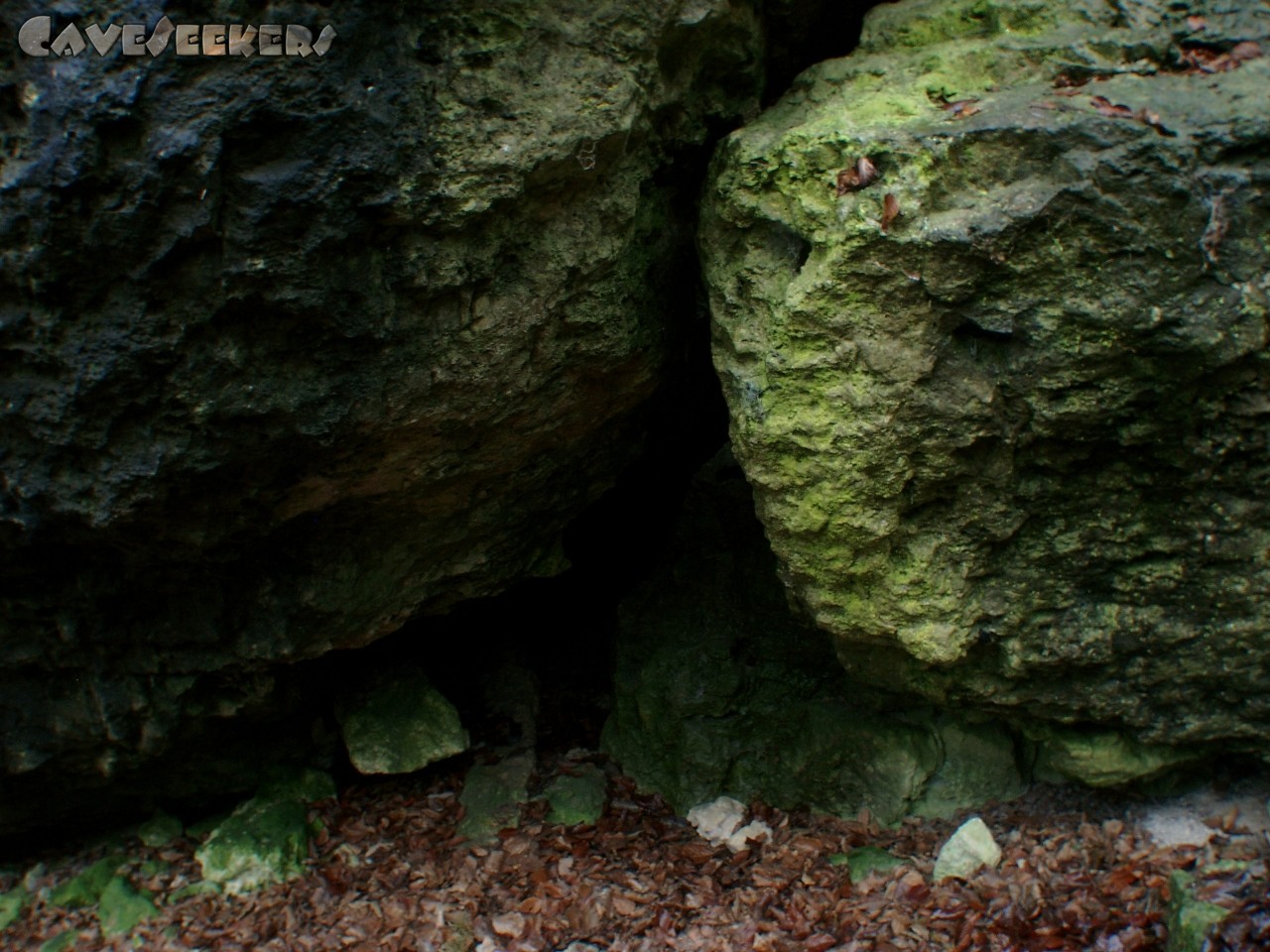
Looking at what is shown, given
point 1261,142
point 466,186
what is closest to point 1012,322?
point 1261,142

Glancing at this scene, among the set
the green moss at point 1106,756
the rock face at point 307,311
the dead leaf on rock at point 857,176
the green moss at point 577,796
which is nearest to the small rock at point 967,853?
the green moss at point 1106,756

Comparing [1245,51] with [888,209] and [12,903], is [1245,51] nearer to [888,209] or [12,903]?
[888,209]

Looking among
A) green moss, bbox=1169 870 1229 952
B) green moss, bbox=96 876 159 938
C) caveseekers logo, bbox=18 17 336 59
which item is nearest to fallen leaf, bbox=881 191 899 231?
caveseekers logo, bbox=18 17 336 59

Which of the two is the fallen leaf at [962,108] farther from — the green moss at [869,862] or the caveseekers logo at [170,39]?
the green moss at [869,862]

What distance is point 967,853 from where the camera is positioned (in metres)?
3.52

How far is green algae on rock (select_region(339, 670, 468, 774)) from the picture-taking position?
4.45 metres

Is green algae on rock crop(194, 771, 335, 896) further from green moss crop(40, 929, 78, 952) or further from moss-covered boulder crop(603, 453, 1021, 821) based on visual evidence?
moss-covered boulder crop(603, 453, 1021, 821)

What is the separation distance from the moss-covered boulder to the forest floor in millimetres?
123

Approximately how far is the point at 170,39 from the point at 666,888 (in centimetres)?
329

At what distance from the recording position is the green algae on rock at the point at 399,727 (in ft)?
14.6

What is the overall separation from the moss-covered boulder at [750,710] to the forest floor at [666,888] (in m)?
0.12

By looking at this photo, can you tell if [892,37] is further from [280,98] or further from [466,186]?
[280,98]

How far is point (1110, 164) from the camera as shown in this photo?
2494 mm

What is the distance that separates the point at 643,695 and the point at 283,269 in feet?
8.36
